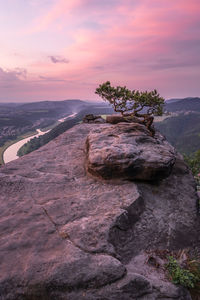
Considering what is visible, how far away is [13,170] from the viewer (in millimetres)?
15984

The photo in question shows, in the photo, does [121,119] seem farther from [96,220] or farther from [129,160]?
[96,220]

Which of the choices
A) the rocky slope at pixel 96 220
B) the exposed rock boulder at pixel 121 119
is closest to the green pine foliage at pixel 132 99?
the exposed rock boulder at pixel 121 119

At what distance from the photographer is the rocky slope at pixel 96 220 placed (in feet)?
26.7

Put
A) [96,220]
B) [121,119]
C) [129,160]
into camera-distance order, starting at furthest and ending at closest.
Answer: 1. [121,119]
2. [129,160]
3. [96,220]

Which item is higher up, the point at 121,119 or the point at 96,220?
the point at 121,119

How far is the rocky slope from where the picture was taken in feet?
26.7

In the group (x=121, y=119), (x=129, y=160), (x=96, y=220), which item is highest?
(x=121, y=119)

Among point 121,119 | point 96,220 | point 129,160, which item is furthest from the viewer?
point 121,119

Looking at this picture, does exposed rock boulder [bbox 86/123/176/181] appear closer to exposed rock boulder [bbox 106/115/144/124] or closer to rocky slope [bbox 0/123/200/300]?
rocky slope [bbox 0/123/200/300]

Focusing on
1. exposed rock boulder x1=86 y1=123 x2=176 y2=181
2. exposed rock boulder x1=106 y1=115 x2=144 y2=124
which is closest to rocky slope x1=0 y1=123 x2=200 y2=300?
exposed rock boulder x1=86 y1=123 x2=176 y2=181

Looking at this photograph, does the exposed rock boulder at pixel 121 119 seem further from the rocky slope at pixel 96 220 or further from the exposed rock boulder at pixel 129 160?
the exposed rock boulder at pixel 129 160

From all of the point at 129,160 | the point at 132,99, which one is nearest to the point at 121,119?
the point at 132,99

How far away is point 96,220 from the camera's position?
434 inches

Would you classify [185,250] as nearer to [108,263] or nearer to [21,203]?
[108,263]
